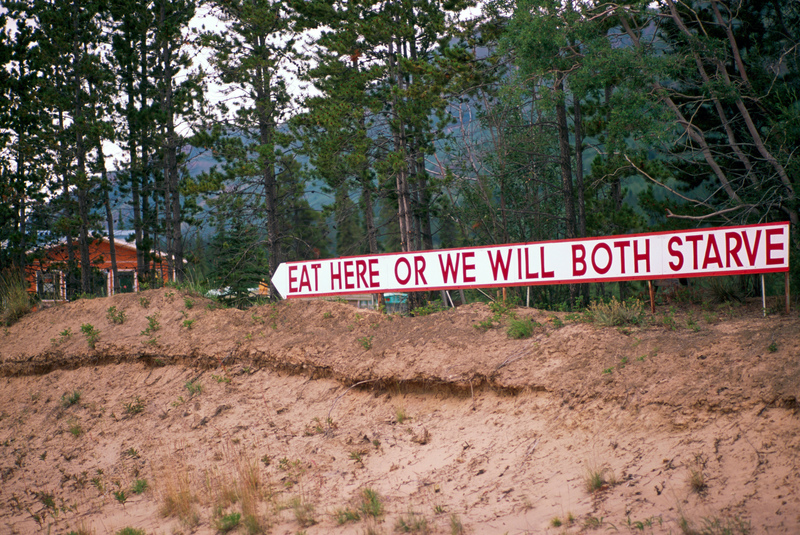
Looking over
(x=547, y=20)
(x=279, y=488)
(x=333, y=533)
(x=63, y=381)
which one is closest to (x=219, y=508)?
(x=279, y=488)

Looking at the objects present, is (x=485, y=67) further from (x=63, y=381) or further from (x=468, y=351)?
(x=63, y=381)

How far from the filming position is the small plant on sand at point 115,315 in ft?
45.9

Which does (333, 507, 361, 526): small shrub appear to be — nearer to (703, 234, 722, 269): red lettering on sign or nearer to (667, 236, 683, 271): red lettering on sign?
(667, 236, 683, 271): red lettering on sign

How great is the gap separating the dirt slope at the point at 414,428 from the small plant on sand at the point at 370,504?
0.03m

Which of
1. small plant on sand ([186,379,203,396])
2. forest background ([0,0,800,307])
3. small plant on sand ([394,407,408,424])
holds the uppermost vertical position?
forest background ([0,0,800,307])

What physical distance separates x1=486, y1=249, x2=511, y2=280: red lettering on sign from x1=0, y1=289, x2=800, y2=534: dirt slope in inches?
27.3

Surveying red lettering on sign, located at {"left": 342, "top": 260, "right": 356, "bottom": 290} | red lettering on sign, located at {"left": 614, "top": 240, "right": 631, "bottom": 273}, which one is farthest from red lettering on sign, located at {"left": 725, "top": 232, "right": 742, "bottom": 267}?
red lettering on sign, located at {"left": 342, "top": 260, "right": 356, "bottom": 290}

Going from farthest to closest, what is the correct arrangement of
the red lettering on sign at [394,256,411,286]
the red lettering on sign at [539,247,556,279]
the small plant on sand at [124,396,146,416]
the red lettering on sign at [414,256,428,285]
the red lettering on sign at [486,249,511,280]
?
the small plant on sand at [124,396,146,416] → the red lettering on sign at [394,256,411,286] → the red lettering on sign at [414,256,428,285] → the red lettering on sign at [486,249,511,280] → the red lettering on sign at [539,247,556,279]

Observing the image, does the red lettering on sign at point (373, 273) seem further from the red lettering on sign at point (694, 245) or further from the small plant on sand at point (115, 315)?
the small plant on sand at point (115, 315)

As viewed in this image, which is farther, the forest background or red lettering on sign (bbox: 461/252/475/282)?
the forest background

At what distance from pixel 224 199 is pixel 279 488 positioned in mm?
16638

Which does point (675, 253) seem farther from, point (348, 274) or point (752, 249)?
point (348, 274)

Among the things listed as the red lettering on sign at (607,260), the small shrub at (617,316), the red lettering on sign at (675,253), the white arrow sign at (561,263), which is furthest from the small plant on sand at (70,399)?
the red lettering on sign at (675,253)

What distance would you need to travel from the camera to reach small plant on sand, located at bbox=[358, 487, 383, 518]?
6.49m
